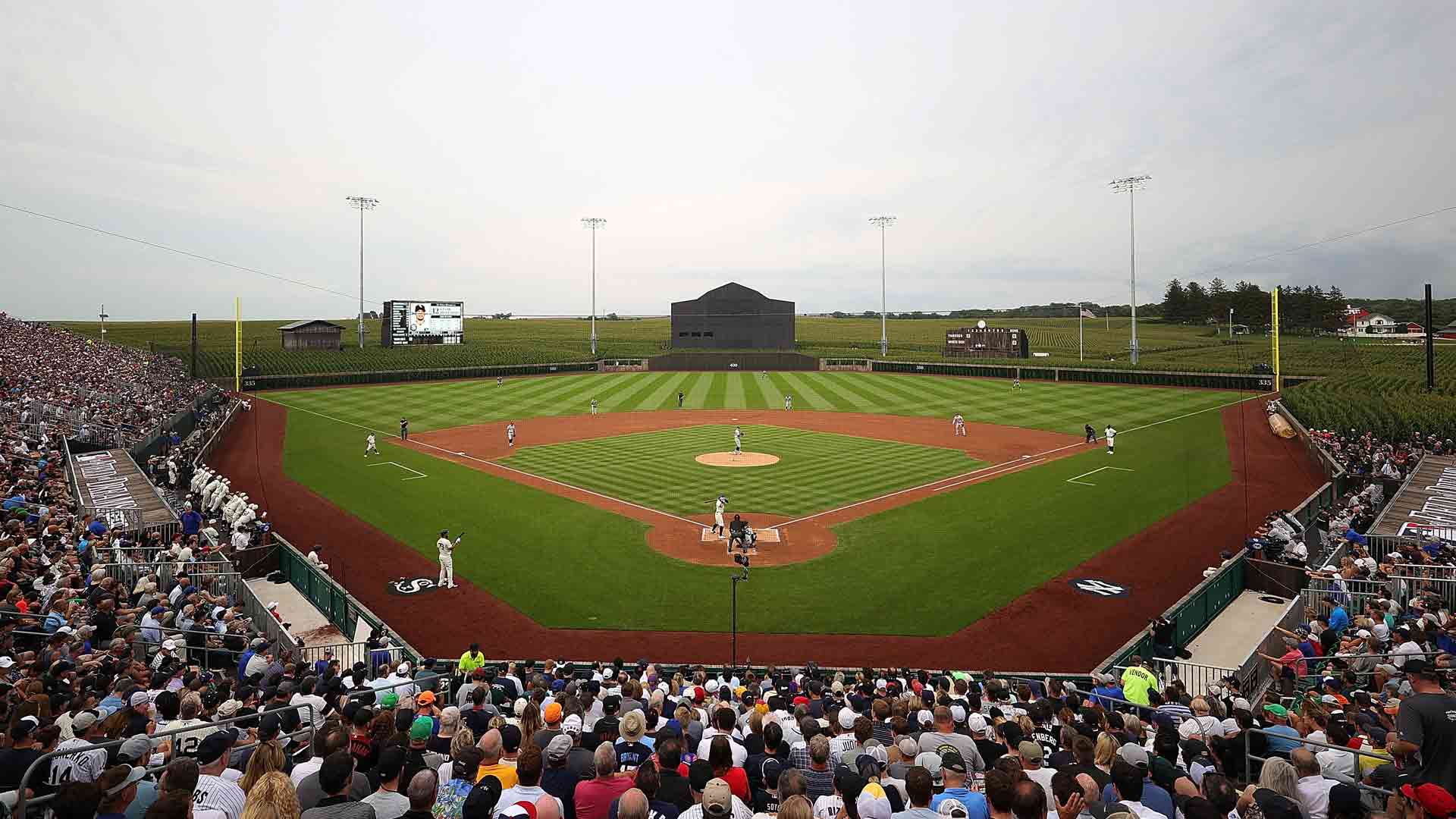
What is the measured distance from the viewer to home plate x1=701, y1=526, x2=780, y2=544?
22.7 m

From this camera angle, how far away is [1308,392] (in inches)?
1772

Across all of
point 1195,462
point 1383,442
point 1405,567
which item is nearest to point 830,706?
point 1405,567

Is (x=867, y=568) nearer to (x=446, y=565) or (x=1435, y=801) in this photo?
(x=446, y=565)

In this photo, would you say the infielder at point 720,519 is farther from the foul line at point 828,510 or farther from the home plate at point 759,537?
the foul line at point 828,510

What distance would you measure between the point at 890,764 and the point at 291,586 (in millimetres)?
17720

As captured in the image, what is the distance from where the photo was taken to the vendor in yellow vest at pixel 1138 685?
10688mm

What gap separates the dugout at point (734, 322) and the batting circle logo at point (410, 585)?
7349 centimetres

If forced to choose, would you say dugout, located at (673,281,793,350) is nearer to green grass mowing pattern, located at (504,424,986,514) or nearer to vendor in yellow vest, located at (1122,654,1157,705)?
green grass mowing pattern, located at (504,424,986,514)

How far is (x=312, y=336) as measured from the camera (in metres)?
81.8

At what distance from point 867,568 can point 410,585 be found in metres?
11.7

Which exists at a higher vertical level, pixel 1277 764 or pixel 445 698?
pixel 1277 764

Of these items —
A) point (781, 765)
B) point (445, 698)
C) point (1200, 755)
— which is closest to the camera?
point (781, 765)

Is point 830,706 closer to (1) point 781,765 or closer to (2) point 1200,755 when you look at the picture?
(1) point 781,765

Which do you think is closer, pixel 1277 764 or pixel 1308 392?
pixel 1277 764
